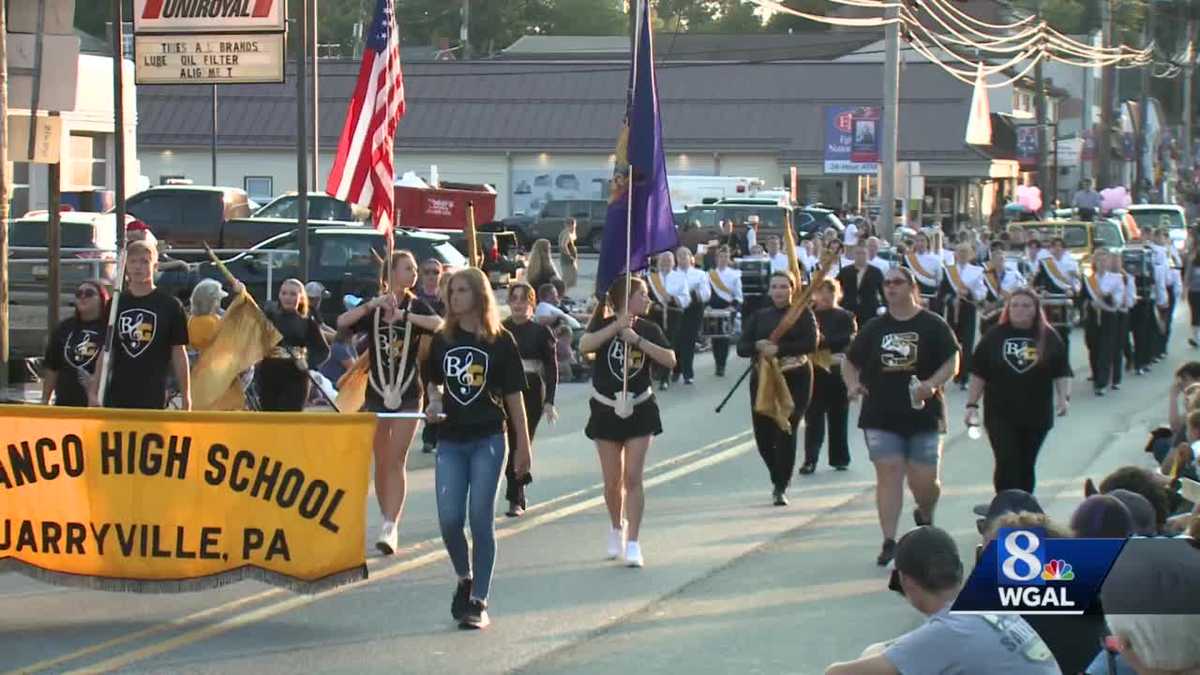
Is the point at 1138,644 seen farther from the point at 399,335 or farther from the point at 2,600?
the point at 399,335

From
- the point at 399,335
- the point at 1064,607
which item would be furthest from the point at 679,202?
the point at 1064,607

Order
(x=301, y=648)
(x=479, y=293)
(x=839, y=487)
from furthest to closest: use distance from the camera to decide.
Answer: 1. (x=839, y=487)
2. (x=479, y=293)
3. (x=301, y=648)

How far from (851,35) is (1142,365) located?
5793cm

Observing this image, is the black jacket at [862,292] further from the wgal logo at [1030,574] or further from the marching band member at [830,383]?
the wgal logo at [1030,574]

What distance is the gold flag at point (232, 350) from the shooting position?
41.8 ft

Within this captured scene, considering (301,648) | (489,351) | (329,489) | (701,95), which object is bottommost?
(301,648)

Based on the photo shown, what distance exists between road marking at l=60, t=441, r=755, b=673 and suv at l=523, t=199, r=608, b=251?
37.9 meters

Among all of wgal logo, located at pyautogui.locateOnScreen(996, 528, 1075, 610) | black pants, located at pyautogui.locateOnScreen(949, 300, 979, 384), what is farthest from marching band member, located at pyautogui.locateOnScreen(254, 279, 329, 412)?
black pants, located at pyautogui.locateOnScreen(949, 300, 979, 384)

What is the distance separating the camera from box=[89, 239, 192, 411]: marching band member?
10898mm

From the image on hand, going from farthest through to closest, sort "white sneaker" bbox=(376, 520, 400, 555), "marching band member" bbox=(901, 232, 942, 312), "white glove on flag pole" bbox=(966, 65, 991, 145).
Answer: "white glove on flag pole" bbox=(966, 65, 991, 145)
"marching band member" bbox=(901, 232, 942, 312)
"white sneaker" bbox=(376, 520, 400, 555)

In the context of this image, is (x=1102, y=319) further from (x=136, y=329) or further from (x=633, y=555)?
(x=136, y=329)

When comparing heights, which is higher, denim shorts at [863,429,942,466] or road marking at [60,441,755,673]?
denim shorts at [863,429,942,466]

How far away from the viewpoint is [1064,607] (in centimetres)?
368

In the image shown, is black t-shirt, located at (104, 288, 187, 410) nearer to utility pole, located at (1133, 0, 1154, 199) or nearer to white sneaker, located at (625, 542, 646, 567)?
white sneaker, located at (625, 542, 646, 567)
